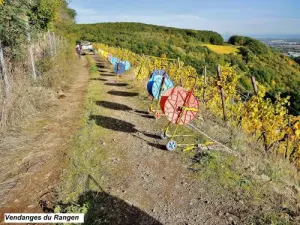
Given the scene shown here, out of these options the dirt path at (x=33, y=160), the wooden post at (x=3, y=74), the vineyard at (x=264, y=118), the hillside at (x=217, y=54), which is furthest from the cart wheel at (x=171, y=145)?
the hillside at (x=217, y=54)

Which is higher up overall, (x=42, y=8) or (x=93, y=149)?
(x=42, y=8)

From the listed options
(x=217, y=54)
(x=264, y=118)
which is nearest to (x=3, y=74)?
(x=264, y=118)

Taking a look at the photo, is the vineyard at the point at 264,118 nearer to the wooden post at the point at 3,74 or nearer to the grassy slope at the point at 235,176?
the grassy slope at the point at 235,176

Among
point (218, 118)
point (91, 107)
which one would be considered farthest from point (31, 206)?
point (218, 118)

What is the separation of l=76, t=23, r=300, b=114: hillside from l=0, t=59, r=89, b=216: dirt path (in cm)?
2156

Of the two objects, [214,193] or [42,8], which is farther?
A: [42,8]

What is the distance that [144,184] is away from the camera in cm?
529

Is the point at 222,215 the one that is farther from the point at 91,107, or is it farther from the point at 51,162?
the point at 91,107

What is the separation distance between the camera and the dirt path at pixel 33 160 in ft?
15.6

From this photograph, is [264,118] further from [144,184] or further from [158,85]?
[144,184]

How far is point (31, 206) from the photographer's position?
4.50 metres

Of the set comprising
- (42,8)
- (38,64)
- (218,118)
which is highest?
(42,8)

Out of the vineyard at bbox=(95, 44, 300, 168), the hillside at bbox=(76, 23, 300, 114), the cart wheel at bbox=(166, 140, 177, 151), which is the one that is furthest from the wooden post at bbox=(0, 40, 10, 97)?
the hillside at bbox=(76, 23, 300, 114)

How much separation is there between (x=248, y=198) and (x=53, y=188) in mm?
3368
